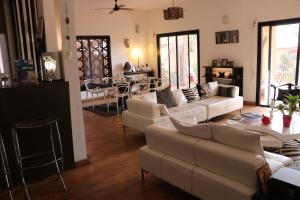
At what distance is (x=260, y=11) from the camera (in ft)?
22.2

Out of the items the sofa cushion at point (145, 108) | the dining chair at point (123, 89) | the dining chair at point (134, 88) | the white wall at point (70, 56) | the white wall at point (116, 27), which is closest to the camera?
the white wall at point (70, 56)

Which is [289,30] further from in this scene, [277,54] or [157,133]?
[157,133]

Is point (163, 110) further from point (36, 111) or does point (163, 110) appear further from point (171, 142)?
point (36, 111)

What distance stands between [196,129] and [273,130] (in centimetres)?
179

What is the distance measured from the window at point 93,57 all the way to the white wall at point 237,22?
104 inches

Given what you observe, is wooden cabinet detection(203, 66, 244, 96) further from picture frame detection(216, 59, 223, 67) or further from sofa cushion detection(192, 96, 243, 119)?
sofa cushion detection(192, 96, 243, 119)

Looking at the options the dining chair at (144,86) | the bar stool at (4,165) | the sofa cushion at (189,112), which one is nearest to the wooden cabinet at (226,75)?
the dining chair at (144,86)

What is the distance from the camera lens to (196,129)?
270cm

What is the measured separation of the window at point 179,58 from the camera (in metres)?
8.94

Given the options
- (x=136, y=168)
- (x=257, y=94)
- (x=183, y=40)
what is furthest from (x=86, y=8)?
(x=136, y=168)

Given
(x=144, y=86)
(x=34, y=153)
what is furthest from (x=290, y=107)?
(x=144, y=86)

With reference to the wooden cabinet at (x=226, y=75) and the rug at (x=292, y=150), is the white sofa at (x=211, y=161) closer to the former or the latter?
the rug at (x=292, y=150)

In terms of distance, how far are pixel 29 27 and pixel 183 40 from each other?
562cm

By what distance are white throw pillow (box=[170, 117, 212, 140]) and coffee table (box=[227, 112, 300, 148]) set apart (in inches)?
58.7
